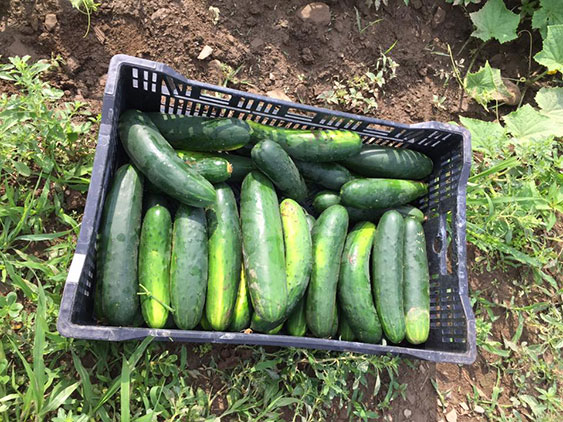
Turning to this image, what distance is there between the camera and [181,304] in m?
2.44

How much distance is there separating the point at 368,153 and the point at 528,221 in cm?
146

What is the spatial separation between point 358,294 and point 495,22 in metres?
3.00

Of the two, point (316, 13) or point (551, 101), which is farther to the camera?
point (551, 101)

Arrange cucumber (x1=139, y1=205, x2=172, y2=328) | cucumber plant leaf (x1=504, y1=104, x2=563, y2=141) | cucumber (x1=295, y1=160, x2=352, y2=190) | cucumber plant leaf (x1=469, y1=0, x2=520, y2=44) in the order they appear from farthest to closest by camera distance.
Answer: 1. cucumber plant leaf (x1=469, y1=0, x2=520, y2=44)
2. cucumber plant leaf (x1=504, y1=104, x2=563, y2=141)
3. cucumber (x1=295, y1=160, x2=352, y2=190)
4. cucumber (x1=139, y1=205, x2=172, y2=328)

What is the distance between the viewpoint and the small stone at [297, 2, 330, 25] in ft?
12.5

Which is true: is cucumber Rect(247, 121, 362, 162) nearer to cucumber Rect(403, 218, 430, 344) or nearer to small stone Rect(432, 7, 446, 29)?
cucumber Rect(403, 218, 430, 344)

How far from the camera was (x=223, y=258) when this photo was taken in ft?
8.55

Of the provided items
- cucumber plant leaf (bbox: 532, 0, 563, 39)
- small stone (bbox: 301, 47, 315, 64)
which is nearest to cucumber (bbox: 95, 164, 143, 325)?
small stone (bbox: 301, 47, 315, 64)

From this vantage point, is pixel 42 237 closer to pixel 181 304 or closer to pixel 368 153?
pixel 181 304

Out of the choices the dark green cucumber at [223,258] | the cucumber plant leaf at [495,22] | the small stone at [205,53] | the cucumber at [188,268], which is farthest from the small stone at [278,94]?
the cucumber plant leaf at [495,22]

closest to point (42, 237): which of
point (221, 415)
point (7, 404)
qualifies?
point (7, 404)

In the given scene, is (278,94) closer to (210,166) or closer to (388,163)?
(388,163)

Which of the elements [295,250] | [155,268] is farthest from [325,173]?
[155,268]

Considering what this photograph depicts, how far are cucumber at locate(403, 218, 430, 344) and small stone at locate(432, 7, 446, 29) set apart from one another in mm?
2155
